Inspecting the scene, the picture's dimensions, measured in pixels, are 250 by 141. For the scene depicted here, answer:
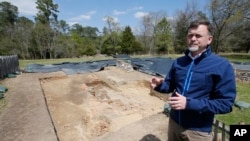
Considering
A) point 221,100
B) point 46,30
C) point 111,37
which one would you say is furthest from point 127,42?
point 221,100

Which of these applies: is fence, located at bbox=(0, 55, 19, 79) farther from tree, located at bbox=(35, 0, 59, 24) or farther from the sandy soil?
tree, located at bbox=(35, 0, 59, 24)

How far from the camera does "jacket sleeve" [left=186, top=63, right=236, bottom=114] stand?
4.37 feet

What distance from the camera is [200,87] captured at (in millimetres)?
1427

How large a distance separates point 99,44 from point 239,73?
89.0 feet

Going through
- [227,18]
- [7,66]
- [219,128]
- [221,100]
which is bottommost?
[219,128]

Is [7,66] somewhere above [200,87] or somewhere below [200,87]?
below

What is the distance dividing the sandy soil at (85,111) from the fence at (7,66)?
173 centimetres

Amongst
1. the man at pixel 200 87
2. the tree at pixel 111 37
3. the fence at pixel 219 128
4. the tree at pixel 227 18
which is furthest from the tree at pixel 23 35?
the man at pixel 200 87

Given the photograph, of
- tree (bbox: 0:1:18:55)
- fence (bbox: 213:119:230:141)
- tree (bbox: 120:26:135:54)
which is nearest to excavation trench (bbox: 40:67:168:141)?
fence (bbox: 213:119:230:141)

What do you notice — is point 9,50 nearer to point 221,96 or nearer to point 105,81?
point 105,81

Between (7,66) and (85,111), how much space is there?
6283 mm

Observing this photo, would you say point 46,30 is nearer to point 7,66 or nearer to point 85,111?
point 7,66

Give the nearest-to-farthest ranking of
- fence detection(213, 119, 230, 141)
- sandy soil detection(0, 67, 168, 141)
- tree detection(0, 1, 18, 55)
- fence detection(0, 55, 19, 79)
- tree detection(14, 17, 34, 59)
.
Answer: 1. fence detection(213, 119, 230, 141)
2. sandy soil detection(0, 67, 168, 141)
3. fence detection(0, 55, 19, 79)
4. tree detection(0, 1, 18, 55)
5. tree detection(14, 17, 34, 59)

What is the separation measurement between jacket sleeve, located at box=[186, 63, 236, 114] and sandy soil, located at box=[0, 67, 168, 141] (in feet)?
5.94
